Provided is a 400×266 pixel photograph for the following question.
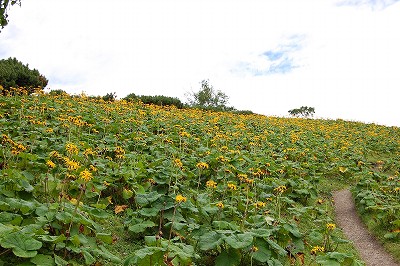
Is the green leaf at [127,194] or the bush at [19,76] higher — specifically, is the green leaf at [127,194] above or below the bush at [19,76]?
Result: below

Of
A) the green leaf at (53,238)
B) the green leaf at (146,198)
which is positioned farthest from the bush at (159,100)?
the green leaf at (53,238)

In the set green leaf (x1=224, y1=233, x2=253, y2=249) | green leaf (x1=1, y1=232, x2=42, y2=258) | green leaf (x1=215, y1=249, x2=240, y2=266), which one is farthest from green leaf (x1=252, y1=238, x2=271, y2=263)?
green leaf (x1=1, y1=232, x2=42, y2=258)

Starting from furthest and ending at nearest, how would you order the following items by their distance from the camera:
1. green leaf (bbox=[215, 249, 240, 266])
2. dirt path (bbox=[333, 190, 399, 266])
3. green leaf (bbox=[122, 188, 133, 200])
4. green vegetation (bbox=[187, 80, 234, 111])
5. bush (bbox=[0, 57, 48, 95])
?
green vegetation (bbox=[187, 80, 234, 111]), bush (bbox=[0, 57, 48, 95]), dirt path (bbox=[333, 190, 399, 266]), green leaf (bbox=[122, 188, 133, 200]), green leaf (bbox=[215, 249, 240, 266])

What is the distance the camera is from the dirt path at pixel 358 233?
6.61 metres

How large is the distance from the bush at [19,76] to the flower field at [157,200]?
23.6 ft

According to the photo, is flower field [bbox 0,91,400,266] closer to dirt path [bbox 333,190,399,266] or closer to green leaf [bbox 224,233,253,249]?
green leaf [bbox 224,233,253,249]

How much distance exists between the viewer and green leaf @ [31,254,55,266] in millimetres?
3184

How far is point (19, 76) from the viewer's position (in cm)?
1845

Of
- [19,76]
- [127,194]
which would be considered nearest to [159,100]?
[19,76]

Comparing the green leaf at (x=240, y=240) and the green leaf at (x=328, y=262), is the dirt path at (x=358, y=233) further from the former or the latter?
the green leaf at (x=240, y=240)

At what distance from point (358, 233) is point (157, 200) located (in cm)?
489

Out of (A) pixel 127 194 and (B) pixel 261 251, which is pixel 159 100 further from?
(B) pixel 261 251

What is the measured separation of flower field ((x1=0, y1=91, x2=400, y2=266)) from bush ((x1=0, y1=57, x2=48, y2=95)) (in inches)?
283

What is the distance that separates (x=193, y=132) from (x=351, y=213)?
5.06m
